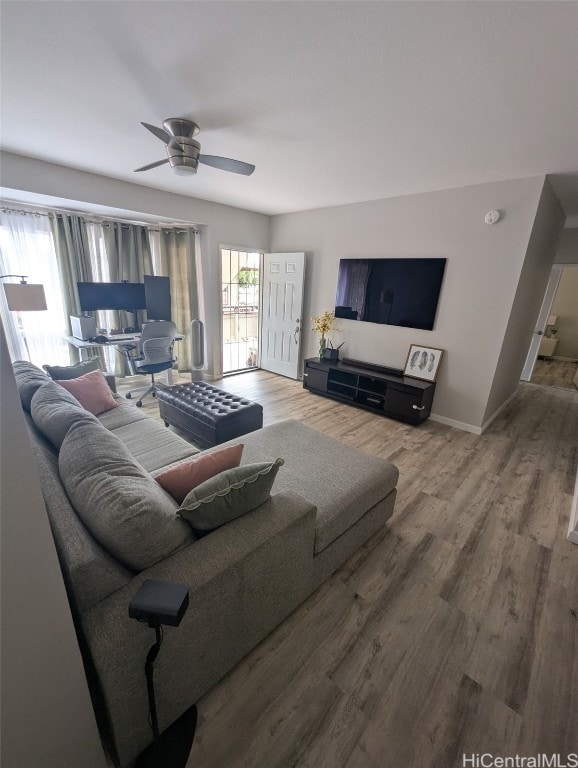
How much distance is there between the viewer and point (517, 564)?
→ 70.4 inches

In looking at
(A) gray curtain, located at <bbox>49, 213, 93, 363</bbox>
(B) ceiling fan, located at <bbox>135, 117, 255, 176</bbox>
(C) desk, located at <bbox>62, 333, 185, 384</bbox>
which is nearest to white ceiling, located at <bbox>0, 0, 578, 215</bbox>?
(B) ceiling fan, located at <bbox>135, 117, 255, 176</bbox>

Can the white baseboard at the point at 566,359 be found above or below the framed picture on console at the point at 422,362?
below

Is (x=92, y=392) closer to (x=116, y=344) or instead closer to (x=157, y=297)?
(x=116, y=344)

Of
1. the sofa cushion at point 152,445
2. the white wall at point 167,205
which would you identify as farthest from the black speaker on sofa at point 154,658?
the white wall at point 167,205

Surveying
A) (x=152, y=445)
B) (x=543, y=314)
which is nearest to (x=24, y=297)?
(x=152, y=445)

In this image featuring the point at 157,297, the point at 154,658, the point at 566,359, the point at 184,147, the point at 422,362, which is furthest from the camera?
the point at 566,359

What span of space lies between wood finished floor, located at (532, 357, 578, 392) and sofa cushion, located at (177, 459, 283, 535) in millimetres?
6153

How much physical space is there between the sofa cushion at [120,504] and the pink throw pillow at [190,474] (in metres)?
0.06

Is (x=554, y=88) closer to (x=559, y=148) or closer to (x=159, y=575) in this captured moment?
(x=559, y=148)

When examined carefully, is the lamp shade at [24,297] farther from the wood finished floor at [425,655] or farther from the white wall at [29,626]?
the wood finished floor at [425,655]

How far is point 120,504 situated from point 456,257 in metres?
3.66

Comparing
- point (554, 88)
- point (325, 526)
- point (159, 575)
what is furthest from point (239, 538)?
point (554, 88)

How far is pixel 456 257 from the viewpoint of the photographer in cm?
324

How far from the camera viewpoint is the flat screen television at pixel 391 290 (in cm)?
346
